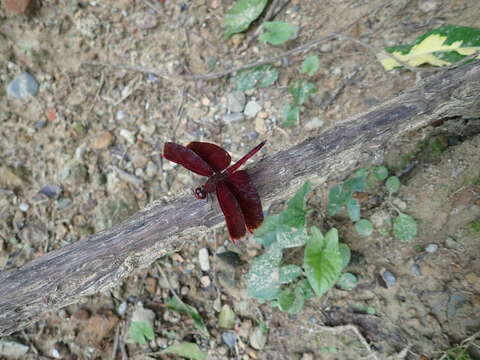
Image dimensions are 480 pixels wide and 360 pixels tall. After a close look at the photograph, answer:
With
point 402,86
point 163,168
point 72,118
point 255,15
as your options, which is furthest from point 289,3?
point 72,118

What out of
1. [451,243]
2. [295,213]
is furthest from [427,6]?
[295,213]

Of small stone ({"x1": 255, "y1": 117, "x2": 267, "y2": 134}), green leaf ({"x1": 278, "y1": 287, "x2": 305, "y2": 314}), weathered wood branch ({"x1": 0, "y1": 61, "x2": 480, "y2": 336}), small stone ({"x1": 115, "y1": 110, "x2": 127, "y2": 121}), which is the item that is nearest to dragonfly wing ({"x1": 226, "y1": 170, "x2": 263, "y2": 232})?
weathered wood branch ({"x1": 0, "y1": 61, "x2": 480, "y2": 336})

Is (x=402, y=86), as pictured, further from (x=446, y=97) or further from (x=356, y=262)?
(x=356, y=262)

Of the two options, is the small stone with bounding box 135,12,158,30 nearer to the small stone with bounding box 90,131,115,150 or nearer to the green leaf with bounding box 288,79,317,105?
the small stone with bounding box 90,131,115,150

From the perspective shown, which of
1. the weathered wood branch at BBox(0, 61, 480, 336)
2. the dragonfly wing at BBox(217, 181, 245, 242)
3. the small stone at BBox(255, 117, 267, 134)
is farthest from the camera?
the small stone at BBox(255, 117, 267, 134)

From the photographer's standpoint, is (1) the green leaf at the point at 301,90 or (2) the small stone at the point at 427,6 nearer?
(2) the small stone at the point at 427,6

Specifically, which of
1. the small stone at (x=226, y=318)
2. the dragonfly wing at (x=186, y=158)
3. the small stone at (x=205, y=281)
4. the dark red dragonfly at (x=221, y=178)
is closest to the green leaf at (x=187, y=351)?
the small stone at (x=226, y=318)

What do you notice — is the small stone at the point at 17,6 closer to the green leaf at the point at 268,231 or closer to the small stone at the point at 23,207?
the small stone at the point at 23,207
